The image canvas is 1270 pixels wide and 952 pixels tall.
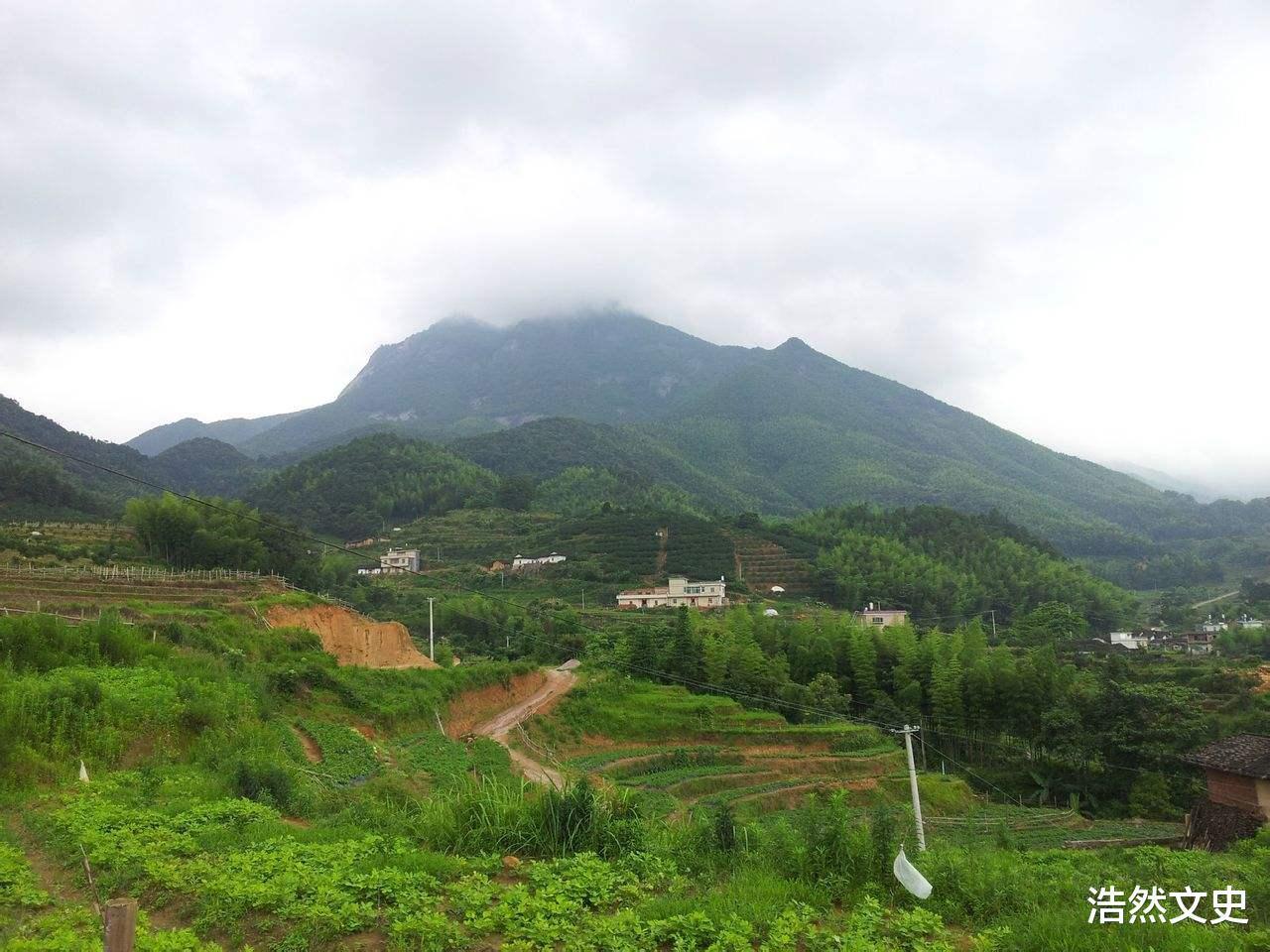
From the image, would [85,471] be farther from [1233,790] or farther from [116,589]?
[1233,790]

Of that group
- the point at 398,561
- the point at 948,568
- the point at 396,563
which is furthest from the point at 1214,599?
the point at 396,563

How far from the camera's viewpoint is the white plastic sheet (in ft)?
17.3

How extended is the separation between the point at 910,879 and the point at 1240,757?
61.9 ft

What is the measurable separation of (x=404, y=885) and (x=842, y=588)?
69852mm

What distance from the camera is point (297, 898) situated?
5.14 metres

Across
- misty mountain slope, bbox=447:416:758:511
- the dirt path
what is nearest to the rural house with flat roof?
the dirt path

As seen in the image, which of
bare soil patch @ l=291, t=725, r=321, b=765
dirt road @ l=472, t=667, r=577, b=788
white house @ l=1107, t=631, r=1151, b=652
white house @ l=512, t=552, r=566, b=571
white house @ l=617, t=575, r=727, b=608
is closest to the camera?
bare soil patch @ l=291, t=725, r=321, b=765

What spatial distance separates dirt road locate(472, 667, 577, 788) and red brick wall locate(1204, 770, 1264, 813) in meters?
16.4

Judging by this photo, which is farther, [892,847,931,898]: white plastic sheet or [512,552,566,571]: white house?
[512,552,566,571]: white house

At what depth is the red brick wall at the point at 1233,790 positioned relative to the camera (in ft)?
58.0

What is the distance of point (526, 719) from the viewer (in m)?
27.8

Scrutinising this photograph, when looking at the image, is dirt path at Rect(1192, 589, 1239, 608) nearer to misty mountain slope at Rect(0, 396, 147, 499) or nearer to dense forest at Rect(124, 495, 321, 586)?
dense forest at Rect(124, 495, 321, 586)

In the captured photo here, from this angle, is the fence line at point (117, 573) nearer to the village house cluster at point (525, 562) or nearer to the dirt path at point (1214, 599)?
the village house cluster at point (525, 562)

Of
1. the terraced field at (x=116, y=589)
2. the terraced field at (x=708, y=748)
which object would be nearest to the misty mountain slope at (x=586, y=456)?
the terraced field at (x=708, y=748)
